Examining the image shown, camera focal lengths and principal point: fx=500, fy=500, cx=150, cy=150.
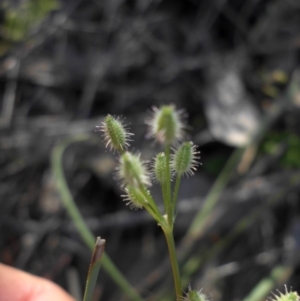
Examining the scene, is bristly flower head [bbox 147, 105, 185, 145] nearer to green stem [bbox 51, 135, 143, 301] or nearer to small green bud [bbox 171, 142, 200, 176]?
small green bud [bbox 171, 142, 200, 176]

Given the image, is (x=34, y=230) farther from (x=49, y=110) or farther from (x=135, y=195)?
(x=135, y=195)

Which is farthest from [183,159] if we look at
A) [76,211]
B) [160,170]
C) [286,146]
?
[286,146]

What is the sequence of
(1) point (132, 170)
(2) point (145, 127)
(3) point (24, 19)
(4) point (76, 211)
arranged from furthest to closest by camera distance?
(2) point (145, 127), (3) point (24, 19), (4) point (76, 211), (1) point (132, 170)

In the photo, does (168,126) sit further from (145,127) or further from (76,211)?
(145,127)

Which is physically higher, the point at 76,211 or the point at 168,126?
the point at 76,211

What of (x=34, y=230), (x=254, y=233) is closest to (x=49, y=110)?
(x=34, y=230)

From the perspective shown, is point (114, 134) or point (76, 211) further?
point (76, 211)
